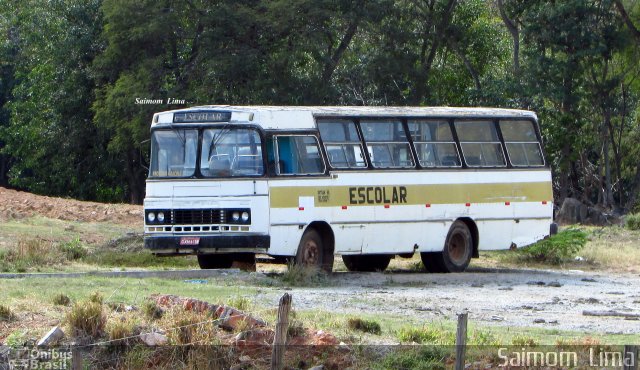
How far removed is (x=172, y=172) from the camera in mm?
20125

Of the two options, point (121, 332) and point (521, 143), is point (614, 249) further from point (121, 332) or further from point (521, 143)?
point (121, 332)

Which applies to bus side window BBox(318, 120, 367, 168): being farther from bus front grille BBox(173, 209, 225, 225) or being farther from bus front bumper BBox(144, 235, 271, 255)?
bus front grille BBox(173, 209, 225, 225)

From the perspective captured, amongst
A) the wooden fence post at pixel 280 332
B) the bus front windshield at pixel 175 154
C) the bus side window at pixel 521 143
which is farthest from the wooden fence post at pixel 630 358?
the bus side window at pixel 521 143

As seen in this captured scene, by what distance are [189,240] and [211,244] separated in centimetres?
39

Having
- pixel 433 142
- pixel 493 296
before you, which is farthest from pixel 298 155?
pixel 493 296

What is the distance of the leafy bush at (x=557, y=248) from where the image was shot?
84.7ft

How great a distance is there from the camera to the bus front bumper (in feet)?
64.2

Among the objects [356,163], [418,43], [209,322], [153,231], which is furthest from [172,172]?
[418,43]

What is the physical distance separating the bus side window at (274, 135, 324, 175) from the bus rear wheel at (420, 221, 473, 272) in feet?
12.4

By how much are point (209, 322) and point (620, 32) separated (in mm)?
29425

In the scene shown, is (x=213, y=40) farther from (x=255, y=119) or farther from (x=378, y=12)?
(x=255, y=119)

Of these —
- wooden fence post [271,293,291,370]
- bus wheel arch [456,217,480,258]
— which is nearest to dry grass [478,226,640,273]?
bus wheel arch [456,217,480,258]

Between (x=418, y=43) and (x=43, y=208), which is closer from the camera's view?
(x=43, y=208)

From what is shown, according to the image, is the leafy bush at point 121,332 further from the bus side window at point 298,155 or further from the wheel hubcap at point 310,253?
the wheel hubcap at point 310,253
